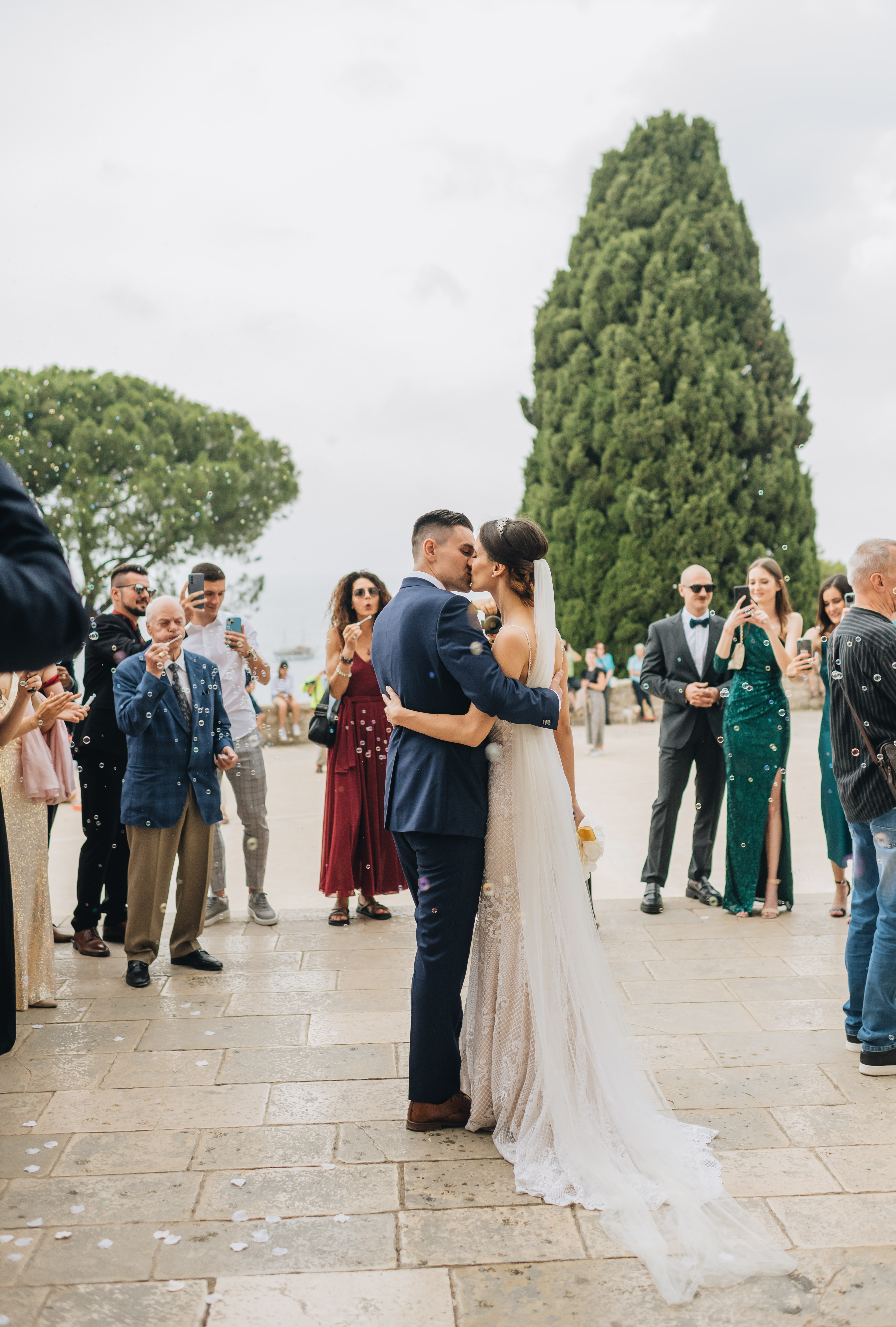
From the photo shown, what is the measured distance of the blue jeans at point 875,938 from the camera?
375 centimetres

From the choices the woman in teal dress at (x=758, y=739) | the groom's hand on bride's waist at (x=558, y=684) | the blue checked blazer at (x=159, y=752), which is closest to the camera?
the groom's hand on bride's waist at (x=558, y=684)

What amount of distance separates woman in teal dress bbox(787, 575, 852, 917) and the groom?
8.86ft

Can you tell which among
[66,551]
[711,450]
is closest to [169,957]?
[711,450]

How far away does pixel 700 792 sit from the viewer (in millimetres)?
6309

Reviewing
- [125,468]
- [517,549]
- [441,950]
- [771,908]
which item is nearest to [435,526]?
[517,549]

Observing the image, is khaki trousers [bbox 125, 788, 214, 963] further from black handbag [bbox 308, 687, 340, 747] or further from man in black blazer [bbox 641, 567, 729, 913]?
man in black blazer [bbox 641, 567, 729, 913]

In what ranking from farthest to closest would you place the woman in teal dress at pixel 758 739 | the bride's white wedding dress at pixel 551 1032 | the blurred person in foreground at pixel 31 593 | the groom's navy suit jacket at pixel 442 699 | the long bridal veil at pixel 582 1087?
1. the woman in teal dress at pixel 758 739
2. the groom's navy suit jacket at pixel 442 699
3. the bride's white wedding dress at pixel 551 1032
4. the long bridal veil at pixel 582 1087
5. the blurred person in foreground at pixel 31 593

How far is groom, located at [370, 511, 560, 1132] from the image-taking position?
10.6 ft

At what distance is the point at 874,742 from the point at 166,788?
3.05 m

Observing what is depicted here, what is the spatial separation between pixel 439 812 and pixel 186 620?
9.39 feet

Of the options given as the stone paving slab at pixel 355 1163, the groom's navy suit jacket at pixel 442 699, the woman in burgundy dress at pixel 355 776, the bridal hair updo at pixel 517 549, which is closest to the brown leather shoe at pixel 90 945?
the stone paving slab at pixel 355 1163

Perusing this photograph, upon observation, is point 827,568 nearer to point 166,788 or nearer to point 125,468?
point 125,468

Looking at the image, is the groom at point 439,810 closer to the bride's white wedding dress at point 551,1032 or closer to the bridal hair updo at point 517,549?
the bride's white wedding dress at point 551,1032

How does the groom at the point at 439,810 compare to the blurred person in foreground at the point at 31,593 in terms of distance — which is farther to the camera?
the groom at the point at 439,810
